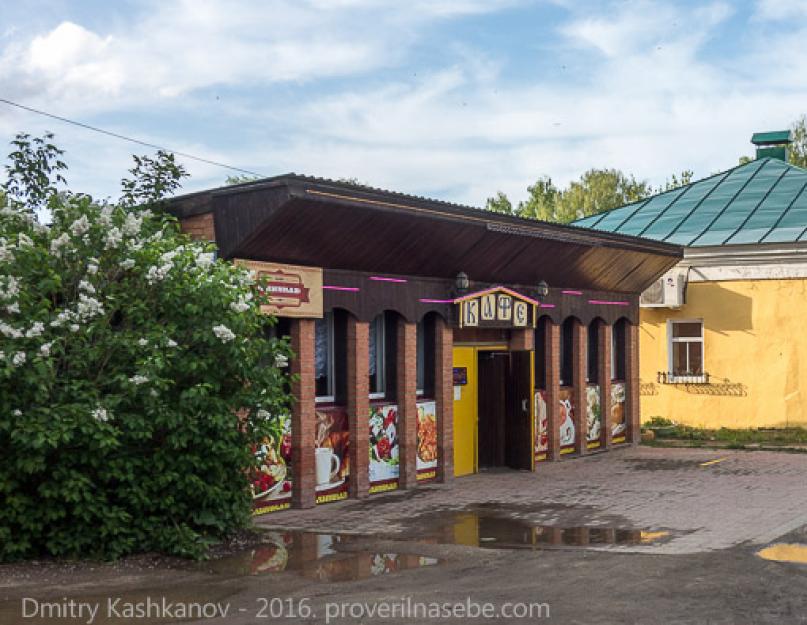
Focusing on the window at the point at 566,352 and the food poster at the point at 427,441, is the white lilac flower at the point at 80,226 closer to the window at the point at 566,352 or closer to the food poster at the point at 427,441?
the food poster at the point at 427,441

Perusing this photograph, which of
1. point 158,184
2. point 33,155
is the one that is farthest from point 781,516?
point 33,155

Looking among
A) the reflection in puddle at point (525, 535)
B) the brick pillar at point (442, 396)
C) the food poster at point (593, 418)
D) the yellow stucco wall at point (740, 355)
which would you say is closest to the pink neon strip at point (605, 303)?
the food poster at point (593, 418)

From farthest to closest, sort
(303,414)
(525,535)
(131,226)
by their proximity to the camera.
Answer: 1. (303,414)
2. (525,535)
3. (131,226)

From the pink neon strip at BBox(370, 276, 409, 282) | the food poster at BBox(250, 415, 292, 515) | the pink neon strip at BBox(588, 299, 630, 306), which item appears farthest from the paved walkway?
the pink neon strip at BBox(588, 299, 630, 306)

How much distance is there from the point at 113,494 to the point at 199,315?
6.69 ft

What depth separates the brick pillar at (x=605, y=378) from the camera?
22562mm

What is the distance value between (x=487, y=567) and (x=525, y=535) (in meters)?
2.11

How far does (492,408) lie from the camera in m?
19.2

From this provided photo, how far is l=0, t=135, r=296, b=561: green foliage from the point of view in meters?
10.5

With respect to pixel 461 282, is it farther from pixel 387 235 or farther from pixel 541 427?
pixel 541 427

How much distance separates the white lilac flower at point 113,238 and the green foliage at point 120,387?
2 cm

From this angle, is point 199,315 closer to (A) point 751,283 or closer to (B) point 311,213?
(B) point 311,213

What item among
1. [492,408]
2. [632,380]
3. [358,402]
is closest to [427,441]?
[358,402]

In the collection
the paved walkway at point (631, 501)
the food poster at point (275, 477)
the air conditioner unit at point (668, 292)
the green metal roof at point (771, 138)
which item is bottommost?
the paved walkway at point (631, 501)
